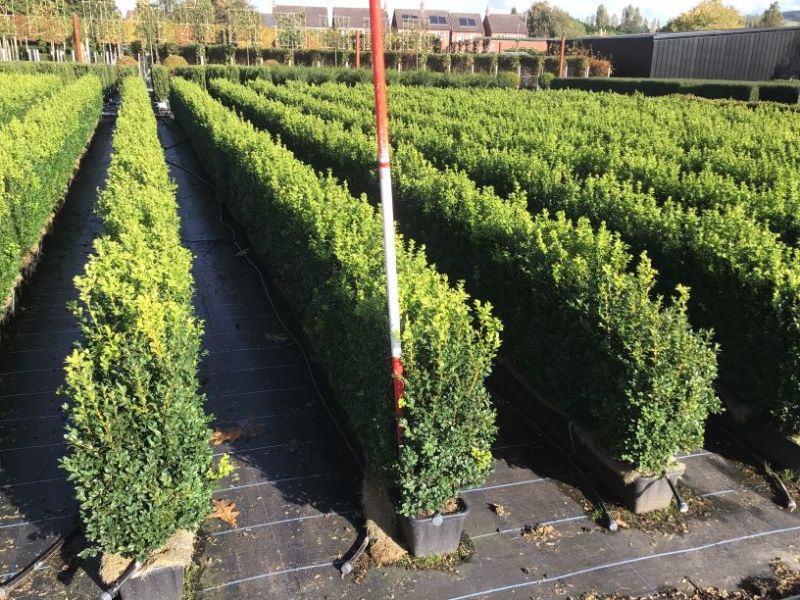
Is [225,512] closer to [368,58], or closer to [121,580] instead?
[121,580]

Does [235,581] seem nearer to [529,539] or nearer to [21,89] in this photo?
[529,539]

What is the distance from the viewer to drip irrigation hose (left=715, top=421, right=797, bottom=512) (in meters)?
5.26

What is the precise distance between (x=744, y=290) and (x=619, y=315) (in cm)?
154

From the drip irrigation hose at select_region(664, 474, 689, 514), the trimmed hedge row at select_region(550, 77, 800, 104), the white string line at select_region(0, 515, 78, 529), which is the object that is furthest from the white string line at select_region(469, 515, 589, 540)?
the trimmed hedge row at select_region(550, 77, 800, 104)

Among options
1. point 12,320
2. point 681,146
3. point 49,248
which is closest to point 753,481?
point 12,320

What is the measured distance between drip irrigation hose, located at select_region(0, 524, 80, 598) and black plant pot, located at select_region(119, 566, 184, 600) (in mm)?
725

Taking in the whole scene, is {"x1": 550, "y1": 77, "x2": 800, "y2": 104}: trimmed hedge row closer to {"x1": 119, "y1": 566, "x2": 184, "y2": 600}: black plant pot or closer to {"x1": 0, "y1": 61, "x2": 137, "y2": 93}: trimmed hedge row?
{"x1": 119, "y1": 566, "x2": 184, "y2": 600}: black plant pot

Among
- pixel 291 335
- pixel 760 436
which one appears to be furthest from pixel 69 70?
pixel 760 436

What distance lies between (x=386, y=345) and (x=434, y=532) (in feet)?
4.38

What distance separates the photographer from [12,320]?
8438 millimetres

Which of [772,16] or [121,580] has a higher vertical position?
[772,16]

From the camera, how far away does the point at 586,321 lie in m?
5.48

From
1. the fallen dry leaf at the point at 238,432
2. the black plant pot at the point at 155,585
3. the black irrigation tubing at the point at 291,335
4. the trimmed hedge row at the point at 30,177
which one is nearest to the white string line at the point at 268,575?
the black plant pot at the point at 155,585

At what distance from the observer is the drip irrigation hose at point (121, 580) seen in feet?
13.3
